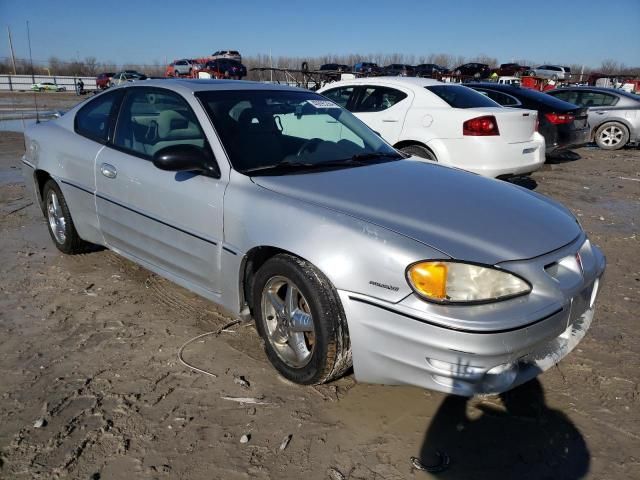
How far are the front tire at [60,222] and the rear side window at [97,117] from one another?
58cm

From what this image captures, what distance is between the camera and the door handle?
3619 millimetres

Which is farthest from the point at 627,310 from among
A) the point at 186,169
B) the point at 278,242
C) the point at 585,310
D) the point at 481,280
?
the point at 186,169

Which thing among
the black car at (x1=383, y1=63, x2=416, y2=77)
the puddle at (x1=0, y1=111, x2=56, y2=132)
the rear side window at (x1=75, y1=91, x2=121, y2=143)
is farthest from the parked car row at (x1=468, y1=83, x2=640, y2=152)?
the puddle at (x1=0, y1=111, x2=56, y2=132)

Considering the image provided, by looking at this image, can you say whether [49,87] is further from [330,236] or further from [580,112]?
[330,236]

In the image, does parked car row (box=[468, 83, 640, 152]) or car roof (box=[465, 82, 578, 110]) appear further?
car roof (box=[465, 82, 578, 110])

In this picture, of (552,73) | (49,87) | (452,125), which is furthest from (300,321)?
(49,87)

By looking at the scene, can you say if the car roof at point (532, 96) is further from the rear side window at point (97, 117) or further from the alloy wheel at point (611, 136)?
the rear side window at point (97, 117)

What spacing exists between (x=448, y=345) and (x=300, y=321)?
0.82 m

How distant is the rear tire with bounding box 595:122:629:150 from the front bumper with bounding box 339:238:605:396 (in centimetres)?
1125

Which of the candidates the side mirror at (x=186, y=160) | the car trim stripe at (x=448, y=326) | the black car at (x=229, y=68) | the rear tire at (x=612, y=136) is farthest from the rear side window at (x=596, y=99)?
the black car at (x=229, y=68)

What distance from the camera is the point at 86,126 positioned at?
418 centimetres

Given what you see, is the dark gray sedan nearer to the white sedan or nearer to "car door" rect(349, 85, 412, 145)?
the white sedan

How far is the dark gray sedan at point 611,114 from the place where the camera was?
11.6m

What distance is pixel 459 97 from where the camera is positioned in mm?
6754
